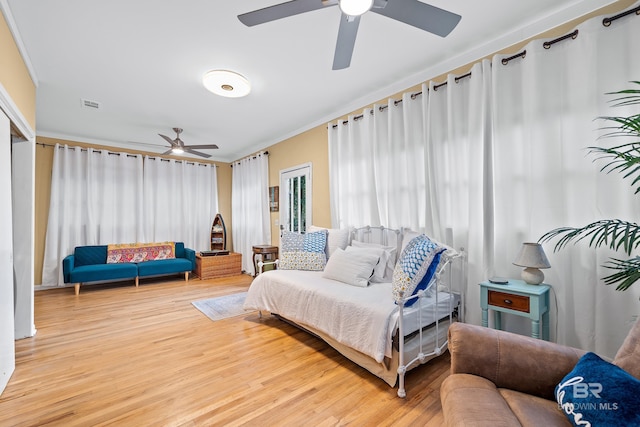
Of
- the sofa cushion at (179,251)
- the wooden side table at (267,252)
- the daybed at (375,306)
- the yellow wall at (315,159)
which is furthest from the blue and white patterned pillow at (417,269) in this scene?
the sofa cushion at (179,251)

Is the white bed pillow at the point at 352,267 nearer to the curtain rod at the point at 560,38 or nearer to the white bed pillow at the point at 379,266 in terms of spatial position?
the white bed pillow at the point at 379,266

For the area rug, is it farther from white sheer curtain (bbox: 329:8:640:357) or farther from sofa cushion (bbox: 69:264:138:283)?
white sheer curtain (bbox: 329:8:640:357)

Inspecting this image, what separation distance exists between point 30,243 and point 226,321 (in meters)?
2.08

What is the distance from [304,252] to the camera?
10.9 feet

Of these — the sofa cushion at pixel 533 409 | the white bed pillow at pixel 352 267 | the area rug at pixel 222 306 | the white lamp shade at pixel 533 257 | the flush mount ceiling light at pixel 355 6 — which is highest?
the flush mount ceiling light at pixel 355 6

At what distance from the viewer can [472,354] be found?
4.20 ft

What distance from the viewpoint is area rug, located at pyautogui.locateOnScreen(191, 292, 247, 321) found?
3375 millimetres

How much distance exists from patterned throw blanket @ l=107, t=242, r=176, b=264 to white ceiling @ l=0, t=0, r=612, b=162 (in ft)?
7.69

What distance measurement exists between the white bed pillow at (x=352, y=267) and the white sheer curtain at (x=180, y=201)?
4335 mm

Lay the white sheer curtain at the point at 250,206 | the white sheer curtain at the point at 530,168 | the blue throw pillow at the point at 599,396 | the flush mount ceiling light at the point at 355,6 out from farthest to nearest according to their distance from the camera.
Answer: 1. the white sheer curtain at the point at 250,206
2. the white sheer curtain at the point at 530,168
3. the flush mount ceiling light at the point at 355,6
4. the blue throw pillow at the point at 599,396

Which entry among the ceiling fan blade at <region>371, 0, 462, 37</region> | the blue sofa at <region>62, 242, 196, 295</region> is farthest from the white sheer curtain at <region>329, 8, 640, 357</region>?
the blue sofa at <region>62, 242, 196, 295</region>

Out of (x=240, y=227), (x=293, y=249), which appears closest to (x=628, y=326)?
(x=293, y=249)

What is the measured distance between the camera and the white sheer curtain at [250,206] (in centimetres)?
531

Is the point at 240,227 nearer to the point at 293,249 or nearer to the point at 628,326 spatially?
the point at 293,249
